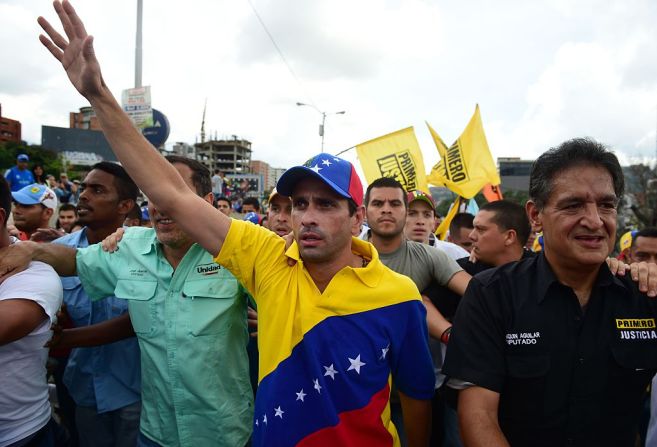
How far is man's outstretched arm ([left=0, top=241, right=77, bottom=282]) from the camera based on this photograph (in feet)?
6.52

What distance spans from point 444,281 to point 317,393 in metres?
1.51

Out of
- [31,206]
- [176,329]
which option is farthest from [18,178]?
[176,329]

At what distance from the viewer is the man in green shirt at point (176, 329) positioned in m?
2.12

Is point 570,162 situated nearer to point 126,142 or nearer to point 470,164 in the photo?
point 126,142

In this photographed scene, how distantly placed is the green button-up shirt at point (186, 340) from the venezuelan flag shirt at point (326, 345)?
324 mm

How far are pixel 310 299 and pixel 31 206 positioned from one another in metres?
4.42

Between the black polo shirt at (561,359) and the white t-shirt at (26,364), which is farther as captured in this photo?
the white t-shirt at (26,364)

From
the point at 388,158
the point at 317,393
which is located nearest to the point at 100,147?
the point at 388,158

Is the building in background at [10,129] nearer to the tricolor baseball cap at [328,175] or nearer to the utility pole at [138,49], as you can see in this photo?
the utility pole at [138,49]

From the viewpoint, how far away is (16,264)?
2002 mm

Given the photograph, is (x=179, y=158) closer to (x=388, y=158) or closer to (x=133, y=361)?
(x=133, y=361)

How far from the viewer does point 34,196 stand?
4.76m

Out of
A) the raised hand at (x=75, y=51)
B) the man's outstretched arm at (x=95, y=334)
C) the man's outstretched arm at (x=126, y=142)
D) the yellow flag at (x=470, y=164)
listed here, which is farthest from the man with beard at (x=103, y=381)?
the yellow flag at (x=470, y=164)

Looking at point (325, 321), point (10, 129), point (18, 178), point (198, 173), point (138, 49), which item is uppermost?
point (10, 129)
